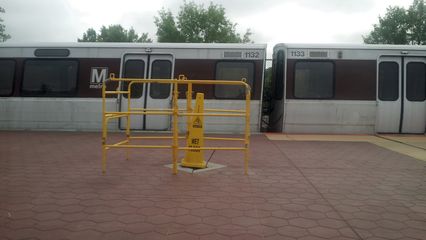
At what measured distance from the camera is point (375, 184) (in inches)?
235

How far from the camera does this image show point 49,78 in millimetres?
11969

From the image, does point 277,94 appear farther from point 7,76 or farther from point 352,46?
point 7,76

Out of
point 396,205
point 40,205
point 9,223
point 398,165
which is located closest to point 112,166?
point 40,205

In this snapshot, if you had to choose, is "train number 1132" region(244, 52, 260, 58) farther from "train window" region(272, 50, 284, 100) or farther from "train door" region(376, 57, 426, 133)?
"train door" region(376, 57, 426, 133)

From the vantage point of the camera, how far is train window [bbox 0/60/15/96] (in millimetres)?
11984

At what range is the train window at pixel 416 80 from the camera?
1133 centimetres

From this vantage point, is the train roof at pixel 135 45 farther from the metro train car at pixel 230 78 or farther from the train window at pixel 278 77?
the train window at pixel 278 77

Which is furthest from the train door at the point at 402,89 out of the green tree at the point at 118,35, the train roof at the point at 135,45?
the green tree at the point at 118,35

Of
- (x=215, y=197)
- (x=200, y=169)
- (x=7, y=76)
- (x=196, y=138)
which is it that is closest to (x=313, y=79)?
(x=196, y=138)

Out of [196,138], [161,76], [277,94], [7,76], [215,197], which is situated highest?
[161,76]

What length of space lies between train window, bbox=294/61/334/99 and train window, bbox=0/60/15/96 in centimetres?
840

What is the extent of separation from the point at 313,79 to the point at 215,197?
284 inches

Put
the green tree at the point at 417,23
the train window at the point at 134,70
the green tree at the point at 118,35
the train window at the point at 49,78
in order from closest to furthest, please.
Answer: the train window at the point at 134,70 → the train window at the point at 49,78 → the green tree at the point at 417,23 → the green tree at the point at 118,35

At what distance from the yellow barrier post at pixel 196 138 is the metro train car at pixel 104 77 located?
468 centimetres
